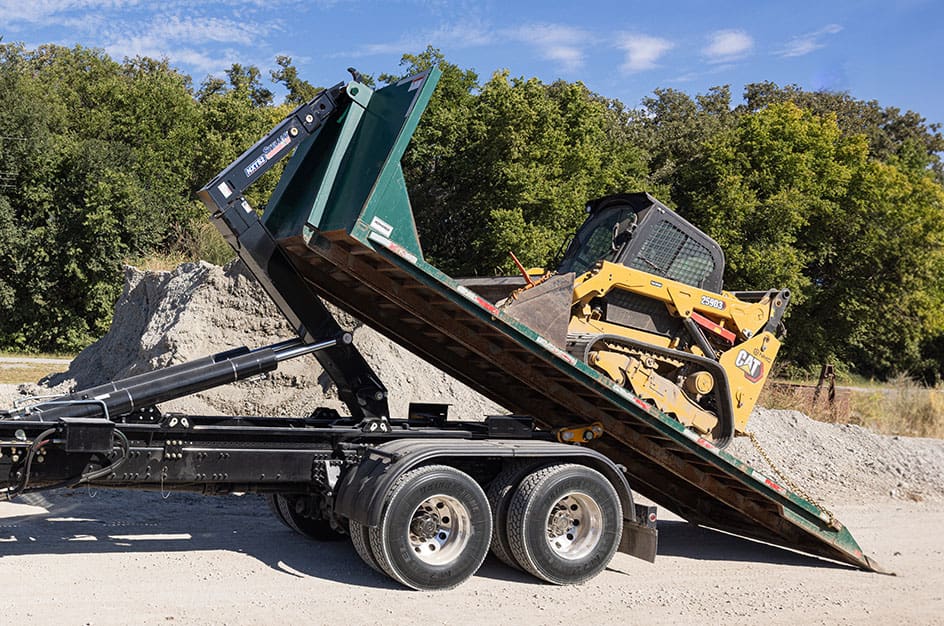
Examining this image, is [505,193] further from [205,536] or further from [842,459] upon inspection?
[205,536]

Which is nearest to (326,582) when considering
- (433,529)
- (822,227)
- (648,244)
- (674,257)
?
(433,529)

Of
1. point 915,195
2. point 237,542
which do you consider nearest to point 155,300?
point 237,542

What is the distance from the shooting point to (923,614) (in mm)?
6699

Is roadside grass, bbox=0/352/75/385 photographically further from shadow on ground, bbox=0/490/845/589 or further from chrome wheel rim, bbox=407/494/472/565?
chrome wheel rim, bbox=407/494/472/565

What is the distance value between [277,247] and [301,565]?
2417mm

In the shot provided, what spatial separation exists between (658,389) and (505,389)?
1.49 metres

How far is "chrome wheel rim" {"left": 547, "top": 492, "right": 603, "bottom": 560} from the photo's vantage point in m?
7.19

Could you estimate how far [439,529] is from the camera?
6.77 meters

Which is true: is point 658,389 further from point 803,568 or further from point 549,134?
point 549,134

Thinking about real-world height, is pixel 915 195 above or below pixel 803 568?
above

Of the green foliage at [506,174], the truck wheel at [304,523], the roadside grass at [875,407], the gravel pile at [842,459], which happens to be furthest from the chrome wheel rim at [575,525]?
the green foliage at [506,174]

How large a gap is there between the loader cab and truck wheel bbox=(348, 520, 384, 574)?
3.79 metres

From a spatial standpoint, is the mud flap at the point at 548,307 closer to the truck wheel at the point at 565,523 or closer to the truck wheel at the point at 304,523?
the truck wheel at the point at 565,523

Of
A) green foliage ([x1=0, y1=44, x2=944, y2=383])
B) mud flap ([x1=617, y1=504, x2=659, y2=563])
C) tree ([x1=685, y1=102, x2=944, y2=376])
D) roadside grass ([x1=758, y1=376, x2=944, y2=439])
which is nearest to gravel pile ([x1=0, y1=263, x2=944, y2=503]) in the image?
roadside grass ([x1=758, y1=376, x2=944, y2=439])
